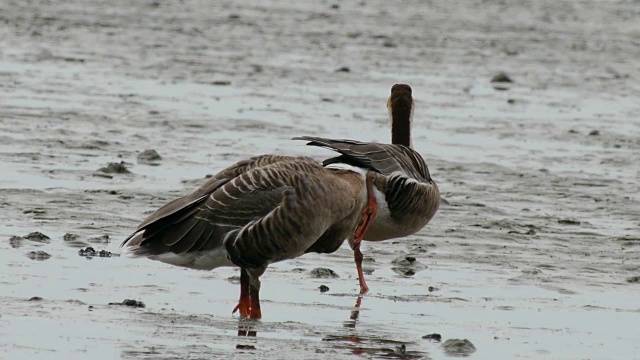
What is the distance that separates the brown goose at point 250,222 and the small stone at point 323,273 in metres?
1.09

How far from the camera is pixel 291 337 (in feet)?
27.2

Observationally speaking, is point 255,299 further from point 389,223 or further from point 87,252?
point 389,223

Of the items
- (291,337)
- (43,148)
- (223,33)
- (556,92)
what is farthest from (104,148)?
(223,33)

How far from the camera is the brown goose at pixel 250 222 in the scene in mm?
9172

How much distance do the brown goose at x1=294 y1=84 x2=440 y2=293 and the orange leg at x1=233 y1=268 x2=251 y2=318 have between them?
1575 mm

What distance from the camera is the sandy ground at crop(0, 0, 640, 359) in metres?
8.64

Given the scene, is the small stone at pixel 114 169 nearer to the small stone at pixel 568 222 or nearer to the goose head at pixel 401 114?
the goose head at pixel 401 114

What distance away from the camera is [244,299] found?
360 inches

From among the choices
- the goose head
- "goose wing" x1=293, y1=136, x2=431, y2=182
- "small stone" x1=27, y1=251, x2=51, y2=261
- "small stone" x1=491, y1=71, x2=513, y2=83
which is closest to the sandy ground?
"small stone" x1=27, y1=251, x2=51, y2=261

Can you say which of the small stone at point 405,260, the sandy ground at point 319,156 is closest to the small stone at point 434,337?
the sandy ground at point 319,156

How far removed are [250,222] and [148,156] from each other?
19.7 ft

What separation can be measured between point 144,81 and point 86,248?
10610 mm

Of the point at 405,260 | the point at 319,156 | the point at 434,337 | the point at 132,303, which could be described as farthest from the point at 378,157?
the point at 319,156

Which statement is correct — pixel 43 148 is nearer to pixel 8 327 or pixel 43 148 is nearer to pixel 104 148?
pixel 104 148
